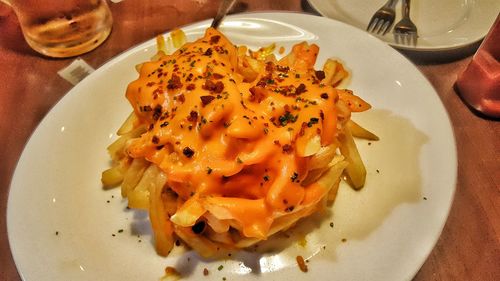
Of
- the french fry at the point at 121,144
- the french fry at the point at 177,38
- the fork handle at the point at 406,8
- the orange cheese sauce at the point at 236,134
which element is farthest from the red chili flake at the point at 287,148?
the fork handle at the point at 406,8

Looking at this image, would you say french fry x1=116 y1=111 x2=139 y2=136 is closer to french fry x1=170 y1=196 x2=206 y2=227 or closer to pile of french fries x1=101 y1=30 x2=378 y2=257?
pile of french fries x1=101 y1=30 x2=378 y2=257

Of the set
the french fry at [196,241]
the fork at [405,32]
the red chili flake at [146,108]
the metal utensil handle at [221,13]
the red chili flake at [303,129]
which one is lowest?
the french fry at [196,241]

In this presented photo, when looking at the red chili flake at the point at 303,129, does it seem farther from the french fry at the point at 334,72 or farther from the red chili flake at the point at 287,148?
the french fry at the point at 334,72

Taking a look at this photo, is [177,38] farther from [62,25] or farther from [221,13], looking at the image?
[62,25]

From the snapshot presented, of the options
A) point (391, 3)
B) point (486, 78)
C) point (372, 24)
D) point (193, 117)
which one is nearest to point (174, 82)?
point (193, 117)

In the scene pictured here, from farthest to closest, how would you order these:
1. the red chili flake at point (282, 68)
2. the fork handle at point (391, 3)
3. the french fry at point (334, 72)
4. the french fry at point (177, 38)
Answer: the fork handle at point (391, 3)
the french fry at point (177, 38)
the french fry at point (334, 72)
the red chili flake at point (282, 68)

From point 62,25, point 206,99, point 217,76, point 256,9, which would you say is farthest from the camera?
point 256,9
